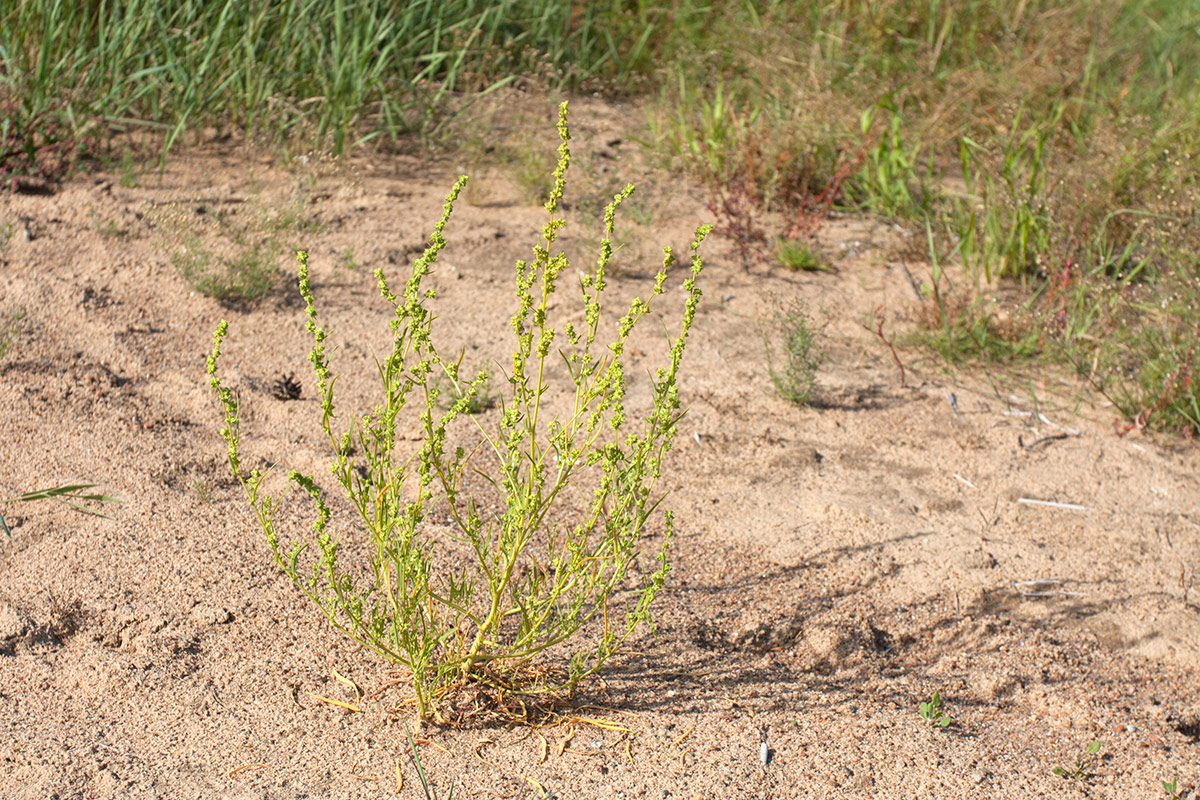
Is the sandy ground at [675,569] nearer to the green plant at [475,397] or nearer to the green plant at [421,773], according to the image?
the green plant at [421,773]

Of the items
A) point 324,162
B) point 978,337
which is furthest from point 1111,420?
point 324,162

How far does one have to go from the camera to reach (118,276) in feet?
12.6

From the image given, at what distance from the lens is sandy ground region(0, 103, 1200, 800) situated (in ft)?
7.32

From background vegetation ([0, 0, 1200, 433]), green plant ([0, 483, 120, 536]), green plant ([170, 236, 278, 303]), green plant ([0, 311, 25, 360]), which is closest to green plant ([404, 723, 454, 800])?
green plant ([0, 483, 120, 536])

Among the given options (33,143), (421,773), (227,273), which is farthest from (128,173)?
(421,773)

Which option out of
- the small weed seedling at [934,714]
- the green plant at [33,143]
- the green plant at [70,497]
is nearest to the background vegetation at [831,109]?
the green plant at [33,143]

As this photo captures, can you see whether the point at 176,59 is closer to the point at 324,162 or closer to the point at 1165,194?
the point at 324,162

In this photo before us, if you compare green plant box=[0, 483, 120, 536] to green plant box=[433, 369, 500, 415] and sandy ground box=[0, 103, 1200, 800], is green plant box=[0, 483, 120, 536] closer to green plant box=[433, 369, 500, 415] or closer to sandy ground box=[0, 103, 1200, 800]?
sandy ground box=[0, 103, 1200, 800]

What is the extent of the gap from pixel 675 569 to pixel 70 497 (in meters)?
1.52

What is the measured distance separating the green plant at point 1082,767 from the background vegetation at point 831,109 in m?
1.60

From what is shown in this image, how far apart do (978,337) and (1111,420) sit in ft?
1.74

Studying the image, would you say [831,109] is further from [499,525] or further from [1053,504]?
[499,525]

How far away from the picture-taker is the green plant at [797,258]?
4512 mm

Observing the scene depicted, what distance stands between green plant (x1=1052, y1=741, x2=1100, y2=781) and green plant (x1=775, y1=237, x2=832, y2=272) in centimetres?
246
